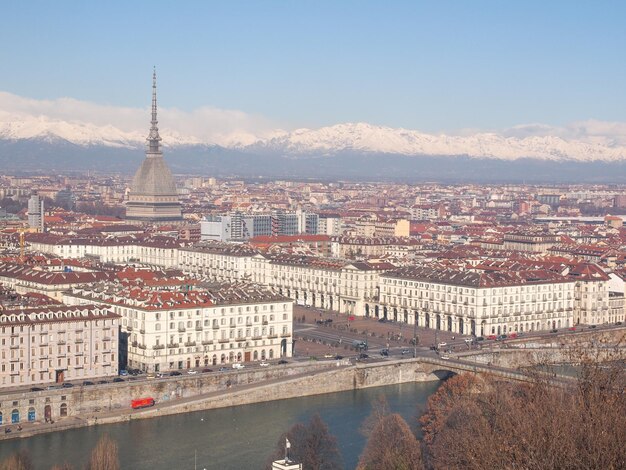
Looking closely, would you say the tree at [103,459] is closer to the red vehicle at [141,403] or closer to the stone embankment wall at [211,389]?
the stone embankment wall at [211,389]

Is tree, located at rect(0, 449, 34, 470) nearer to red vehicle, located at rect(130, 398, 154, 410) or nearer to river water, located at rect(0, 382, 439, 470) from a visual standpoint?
river water, located at rect(0, 382, 439, 470)

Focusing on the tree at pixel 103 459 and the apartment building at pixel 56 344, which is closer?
the tree at pixel 103 459

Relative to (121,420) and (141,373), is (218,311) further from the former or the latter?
(121,420)

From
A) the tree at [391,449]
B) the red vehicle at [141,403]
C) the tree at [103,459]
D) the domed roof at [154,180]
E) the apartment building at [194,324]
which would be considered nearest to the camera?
the tree at [103,459]

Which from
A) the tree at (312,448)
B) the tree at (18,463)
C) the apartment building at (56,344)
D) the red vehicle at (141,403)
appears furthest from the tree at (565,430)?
the apartment building at (56,344)

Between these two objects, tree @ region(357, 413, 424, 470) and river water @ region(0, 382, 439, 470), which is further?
river water @ region(0, 382, 439, 470)

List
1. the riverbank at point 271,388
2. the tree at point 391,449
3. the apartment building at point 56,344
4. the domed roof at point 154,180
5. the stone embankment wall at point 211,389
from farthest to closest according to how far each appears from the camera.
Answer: the domed roof at point 154,180 → the apartment building at point 56,344 → the stone embankment wall at point 211,389 → the riverbank at point 271,388 → the tree at point 391,449

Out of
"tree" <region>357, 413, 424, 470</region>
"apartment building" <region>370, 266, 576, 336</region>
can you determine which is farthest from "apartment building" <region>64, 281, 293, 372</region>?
"tree" <region>357, 413, 424, 470</region>

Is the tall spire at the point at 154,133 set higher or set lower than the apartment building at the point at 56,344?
higher
